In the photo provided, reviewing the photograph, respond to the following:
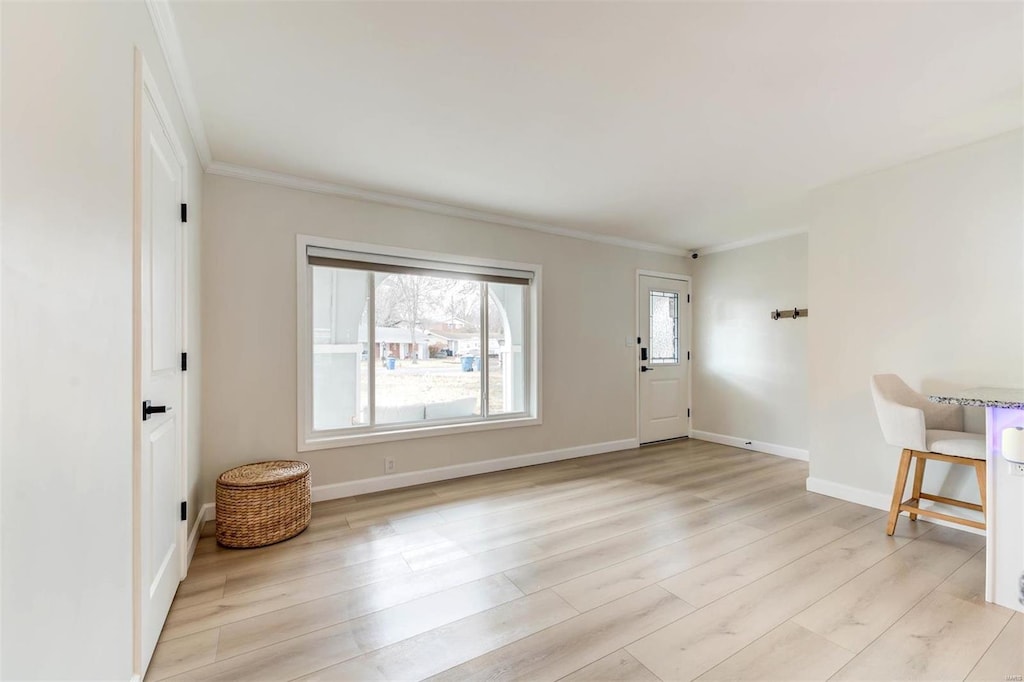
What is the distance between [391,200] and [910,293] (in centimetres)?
377

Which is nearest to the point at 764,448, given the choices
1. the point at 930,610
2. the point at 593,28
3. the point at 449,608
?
the point at 930,610

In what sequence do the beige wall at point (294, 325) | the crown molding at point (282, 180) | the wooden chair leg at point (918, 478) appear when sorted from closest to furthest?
the crown molding at point (282, 180)
the wooden chair leg at point (918, 478)
the beige wall at point (294, 325)

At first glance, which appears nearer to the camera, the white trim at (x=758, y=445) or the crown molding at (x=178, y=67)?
the crown molding at (x=178, y=67)

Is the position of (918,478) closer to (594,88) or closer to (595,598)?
(595,598)

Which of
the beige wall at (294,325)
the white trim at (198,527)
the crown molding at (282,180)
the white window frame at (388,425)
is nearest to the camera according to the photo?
the crown molding at (282,180)

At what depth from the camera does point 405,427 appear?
12.0 ft

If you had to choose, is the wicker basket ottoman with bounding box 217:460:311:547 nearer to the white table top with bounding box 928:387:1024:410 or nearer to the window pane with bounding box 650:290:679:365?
the white table top with bounding box 928:387:1024:410

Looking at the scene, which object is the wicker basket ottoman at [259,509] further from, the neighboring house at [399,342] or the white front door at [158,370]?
the neighboring house at [399,342]

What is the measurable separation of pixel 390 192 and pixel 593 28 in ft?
7.08

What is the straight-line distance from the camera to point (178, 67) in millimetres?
1902

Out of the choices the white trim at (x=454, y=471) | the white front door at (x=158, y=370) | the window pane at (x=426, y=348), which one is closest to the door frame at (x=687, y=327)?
the white trim at (x=454, y=471)

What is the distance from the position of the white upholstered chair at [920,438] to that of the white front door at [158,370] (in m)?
3.65

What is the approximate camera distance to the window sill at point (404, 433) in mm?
3225

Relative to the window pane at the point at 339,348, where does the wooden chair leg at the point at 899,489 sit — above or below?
below
